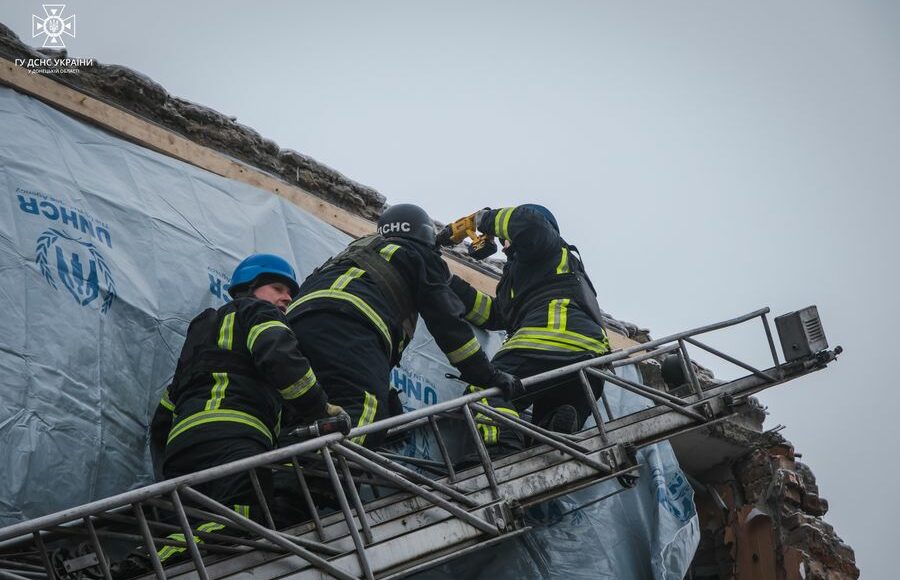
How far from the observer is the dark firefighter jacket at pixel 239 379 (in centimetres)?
456

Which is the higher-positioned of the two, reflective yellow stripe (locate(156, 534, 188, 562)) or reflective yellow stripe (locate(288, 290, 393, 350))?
reflective yellow stripe (locate(288, 290, 393, 350))

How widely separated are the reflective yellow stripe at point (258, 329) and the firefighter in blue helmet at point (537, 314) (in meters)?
1.48

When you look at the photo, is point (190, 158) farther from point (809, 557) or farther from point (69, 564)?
point (809, 557)

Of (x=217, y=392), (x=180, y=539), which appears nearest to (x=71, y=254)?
(x=217, y=392)

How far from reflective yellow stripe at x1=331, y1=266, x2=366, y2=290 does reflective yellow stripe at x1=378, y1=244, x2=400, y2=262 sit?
0.65ft

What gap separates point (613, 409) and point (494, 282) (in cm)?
147

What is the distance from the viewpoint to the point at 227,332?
4879 mm

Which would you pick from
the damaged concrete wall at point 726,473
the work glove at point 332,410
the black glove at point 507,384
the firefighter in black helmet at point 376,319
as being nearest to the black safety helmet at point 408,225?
the firefighter in black helmet at point 376,319

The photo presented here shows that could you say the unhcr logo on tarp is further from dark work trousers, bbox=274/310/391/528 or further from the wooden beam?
dark work trousers, bbox=274/310/391/528

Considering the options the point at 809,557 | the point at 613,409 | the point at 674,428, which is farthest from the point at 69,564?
the point at 809,557

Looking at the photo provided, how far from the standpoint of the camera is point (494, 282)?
829cm

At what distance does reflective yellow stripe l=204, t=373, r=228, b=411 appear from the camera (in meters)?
4.64

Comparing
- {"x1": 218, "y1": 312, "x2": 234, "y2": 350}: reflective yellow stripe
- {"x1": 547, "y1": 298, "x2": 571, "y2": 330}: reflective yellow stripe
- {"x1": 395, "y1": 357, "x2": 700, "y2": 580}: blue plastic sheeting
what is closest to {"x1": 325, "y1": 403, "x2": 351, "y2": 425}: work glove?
{"x1": 218, "y1": 312, "x2": 234, "y2": 350}: reflective yellow stripe

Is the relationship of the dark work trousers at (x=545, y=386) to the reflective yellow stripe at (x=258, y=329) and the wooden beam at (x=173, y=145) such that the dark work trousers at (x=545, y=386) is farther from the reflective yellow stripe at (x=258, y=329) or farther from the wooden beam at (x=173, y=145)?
the reflective yellow stripe at (x=258, y=329)
